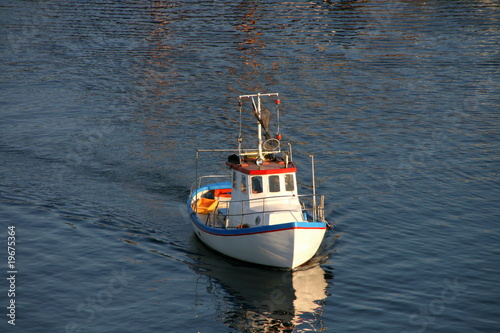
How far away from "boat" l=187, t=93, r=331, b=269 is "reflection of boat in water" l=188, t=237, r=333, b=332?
63cm

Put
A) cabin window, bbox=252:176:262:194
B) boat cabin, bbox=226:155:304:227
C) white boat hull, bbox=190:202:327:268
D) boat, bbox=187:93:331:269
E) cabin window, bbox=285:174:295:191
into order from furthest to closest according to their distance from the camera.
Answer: cabin window, bbox=285:174:295:191, cabin window, bbox=252:176:262:194, boat cabin, bbox=226:155:304:227, boat, bbox=187:93:331:269, white boat hull, bbox=190:202:327:268

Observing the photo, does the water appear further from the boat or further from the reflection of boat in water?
the boat

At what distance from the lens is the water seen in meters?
29.0

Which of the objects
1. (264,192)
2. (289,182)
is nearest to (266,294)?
(264,192)

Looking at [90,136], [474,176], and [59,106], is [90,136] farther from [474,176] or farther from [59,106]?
[474,176]

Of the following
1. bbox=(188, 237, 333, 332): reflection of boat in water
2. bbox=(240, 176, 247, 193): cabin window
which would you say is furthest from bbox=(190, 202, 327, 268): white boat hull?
bbox=(240, 176, 247, 193): cabin window

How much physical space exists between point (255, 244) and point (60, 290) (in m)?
9.59

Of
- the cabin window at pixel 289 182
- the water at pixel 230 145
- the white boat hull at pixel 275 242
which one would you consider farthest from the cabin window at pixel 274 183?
the water at pixel 230 145

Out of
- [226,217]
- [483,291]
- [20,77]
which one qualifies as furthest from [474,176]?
[20,77]

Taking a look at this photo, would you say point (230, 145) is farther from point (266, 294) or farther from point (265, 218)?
point (266, 294)

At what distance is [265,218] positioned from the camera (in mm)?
31375

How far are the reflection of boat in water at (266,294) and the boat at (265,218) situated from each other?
2.06ft

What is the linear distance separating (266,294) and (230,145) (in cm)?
2275

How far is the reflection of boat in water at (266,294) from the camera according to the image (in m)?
27.4
